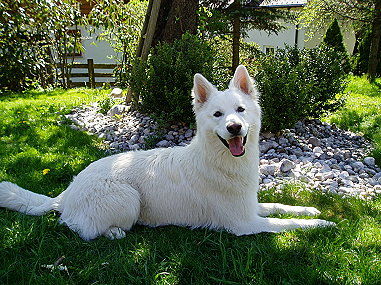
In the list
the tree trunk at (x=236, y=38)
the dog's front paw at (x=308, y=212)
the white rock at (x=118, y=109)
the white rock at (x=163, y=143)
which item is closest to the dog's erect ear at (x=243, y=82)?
the dog's front paw at (x=308, y=212)

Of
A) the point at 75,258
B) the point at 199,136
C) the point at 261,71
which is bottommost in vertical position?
the point at 75,258

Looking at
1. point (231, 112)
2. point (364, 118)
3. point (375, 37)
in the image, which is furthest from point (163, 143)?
point (375, 37)

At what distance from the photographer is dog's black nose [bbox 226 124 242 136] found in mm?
2475

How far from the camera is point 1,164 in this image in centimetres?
437

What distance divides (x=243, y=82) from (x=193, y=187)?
3.57ft

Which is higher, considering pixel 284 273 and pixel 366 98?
pixel 366 98

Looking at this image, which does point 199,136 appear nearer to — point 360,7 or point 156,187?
point 156,187

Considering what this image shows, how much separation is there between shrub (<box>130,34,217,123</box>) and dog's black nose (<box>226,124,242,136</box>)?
8.86 feet

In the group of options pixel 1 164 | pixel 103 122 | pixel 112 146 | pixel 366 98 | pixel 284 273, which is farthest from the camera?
pixel 366 98

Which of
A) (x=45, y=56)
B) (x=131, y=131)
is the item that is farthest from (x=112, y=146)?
(x=45, y=56)

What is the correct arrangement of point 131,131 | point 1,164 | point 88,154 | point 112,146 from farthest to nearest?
1. point 131,131
2. point 112,146
3. point 88,154
4. point 1,164

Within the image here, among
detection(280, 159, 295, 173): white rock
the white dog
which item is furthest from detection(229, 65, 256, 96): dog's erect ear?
detection(280, 159, 295, 173): white rock

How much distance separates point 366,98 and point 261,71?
16.6 feet

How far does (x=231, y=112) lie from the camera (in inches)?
106
